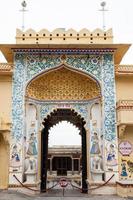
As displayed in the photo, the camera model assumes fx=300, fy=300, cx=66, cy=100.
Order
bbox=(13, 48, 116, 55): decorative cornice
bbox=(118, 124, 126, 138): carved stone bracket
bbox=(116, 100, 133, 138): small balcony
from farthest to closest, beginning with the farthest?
bbox=(13, 48, 116, 55): decorative cornice < bbox=(118, 124, 126, 138): carved stone bracket < bbox=(116, 100, 133, 138): small balcony

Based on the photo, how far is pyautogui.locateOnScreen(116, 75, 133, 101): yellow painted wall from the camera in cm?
1088

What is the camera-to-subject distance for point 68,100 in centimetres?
1112

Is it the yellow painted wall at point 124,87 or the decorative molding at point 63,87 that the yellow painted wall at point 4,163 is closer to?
the decorative molding at point 63,87

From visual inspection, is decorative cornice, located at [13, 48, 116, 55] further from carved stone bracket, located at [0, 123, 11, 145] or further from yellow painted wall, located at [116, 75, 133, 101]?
carved stone bracket, located at [0, 123, 11, 145]

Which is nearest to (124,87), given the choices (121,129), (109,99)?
(109,99)

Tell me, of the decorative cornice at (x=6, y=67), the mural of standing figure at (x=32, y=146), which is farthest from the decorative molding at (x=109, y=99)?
the decorative cornice at (x=6, y=67)

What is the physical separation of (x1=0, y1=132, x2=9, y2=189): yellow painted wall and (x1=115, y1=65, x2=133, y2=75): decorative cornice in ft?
15.7

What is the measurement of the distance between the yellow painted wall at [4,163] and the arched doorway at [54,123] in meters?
1.56

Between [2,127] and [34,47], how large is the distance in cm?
303

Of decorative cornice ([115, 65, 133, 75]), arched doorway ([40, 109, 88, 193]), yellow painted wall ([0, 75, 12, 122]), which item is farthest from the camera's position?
arched doorway ([40, 109, 88, 193])

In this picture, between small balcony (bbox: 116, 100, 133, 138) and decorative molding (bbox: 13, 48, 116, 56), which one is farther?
decorative molding (bbox: 13, 48, 116, 56)

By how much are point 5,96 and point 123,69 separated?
4.45 meters

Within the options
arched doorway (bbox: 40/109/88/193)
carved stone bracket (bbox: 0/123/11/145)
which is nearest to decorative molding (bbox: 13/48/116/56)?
arched doorway (bbox: 40/109/88/193)

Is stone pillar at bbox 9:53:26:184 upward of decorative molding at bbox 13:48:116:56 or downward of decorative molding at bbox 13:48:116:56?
downward
